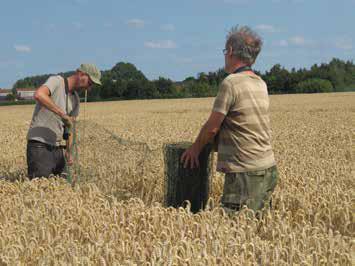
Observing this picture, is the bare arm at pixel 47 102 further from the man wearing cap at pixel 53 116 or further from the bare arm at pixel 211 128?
the bare arm at pixel 211 128

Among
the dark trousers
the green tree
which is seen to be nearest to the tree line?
the green tree

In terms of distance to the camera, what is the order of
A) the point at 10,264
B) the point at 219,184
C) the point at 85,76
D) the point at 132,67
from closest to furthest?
the point at 10,264 → the point at 85,76 → the point at 219,184 → the point at 132,67

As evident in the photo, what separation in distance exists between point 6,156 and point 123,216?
26.5 ft

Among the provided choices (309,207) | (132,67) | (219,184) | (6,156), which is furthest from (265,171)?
(132,67)

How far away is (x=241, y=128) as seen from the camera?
4211 millimetres

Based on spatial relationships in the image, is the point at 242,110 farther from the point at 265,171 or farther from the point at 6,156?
the point at 6,156

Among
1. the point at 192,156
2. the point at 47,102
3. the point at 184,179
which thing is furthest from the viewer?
the point at 47,102

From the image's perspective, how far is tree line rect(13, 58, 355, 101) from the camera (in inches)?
2975

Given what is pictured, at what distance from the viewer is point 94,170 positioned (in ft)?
20.4

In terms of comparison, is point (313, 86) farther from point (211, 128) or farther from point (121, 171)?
point (211, 128)

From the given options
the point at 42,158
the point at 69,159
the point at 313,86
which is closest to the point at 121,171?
the point at 69,159

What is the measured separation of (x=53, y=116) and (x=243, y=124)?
9.75 ft

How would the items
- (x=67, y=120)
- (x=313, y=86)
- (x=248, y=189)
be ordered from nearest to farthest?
(x=248, y=189), (x=67, y=120), (x=313, y=86)

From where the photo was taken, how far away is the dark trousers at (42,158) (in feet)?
20.5
